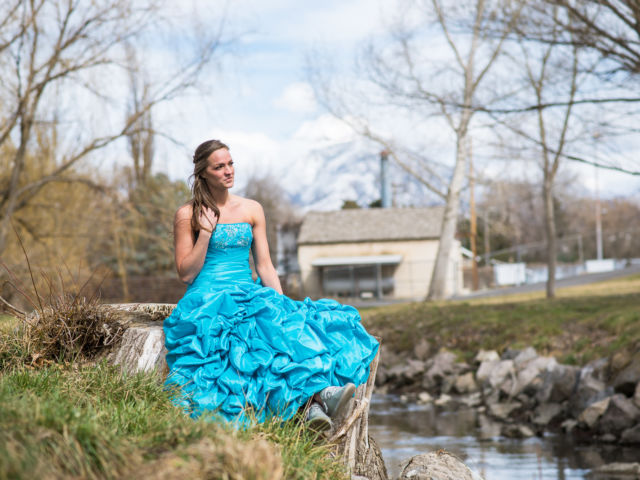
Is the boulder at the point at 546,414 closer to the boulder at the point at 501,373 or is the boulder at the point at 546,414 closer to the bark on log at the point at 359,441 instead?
the boulder at the point at 501,373

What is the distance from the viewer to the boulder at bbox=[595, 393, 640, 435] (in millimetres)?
9531

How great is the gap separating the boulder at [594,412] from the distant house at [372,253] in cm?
2477

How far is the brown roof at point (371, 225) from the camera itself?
38406mm

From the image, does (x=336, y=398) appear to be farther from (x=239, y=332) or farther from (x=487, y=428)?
(x=487, y=428)

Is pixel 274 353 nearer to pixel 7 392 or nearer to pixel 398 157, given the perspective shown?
pixel 7 392

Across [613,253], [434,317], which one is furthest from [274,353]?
[613,253]

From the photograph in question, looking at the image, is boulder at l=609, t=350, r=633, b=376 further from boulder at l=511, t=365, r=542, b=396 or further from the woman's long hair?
the woman's long hair

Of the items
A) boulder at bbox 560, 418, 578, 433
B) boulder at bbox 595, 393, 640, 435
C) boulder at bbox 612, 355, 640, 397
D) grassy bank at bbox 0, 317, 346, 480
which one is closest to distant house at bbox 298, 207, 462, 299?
boulder at bbox 560, 418, 578, 433

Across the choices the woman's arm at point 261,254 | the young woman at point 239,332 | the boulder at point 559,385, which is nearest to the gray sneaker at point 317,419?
the young woman at point 239,332

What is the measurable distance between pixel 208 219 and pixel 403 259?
33.3 meters

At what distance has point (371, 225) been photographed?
130 ft

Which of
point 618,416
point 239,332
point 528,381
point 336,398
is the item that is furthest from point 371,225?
point 336,398

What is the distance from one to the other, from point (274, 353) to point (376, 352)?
81 centimetres

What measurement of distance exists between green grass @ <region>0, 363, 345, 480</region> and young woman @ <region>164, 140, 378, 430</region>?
39 cm
